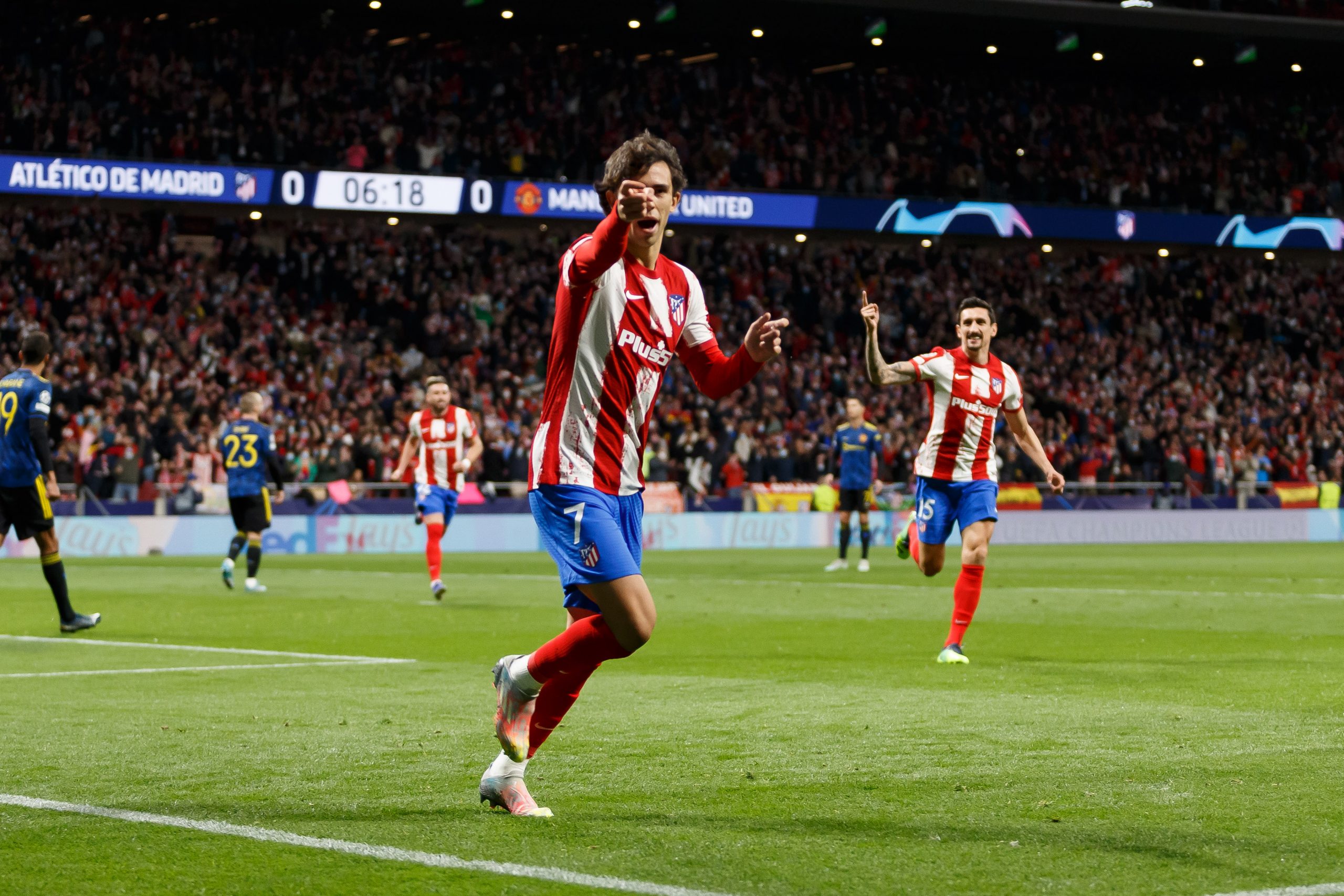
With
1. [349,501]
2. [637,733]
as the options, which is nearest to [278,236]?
[349,501]

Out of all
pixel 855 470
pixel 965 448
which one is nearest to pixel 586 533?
pixel 965 448

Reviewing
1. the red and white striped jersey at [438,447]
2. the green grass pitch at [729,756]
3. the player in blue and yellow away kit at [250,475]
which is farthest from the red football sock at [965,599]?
the player in blue and yellow away kit at [250,475]

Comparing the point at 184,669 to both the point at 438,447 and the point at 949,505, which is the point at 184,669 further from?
the point at 438,447

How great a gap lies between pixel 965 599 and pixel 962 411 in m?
1.31

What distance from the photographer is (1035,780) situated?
652cm

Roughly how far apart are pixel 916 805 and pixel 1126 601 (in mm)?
12412

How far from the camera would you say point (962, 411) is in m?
12.2

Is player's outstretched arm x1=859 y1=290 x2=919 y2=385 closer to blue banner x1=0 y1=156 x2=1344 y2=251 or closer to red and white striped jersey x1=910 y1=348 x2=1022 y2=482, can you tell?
red and white striped jersey x1=910 y1=348 x2=1022 y2=482

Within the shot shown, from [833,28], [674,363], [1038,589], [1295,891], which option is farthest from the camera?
[833,28]

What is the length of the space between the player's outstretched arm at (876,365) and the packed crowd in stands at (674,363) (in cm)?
2000

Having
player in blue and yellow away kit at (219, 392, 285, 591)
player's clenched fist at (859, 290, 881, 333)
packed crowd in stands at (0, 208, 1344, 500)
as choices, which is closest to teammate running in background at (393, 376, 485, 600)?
player in blue and yellow away kit at (219, 392, 285, 591)

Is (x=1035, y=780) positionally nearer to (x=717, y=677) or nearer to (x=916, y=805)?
(x=916, y=805)

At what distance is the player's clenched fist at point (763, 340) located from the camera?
5.70 meters

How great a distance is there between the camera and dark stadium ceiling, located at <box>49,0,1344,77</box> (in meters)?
40.7
